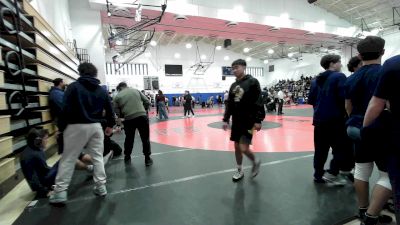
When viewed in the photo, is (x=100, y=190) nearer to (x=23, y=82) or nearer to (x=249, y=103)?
(x=23, y=82)

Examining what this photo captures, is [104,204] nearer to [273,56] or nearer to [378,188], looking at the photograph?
[378,188]

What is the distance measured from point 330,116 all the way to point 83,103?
112 inches

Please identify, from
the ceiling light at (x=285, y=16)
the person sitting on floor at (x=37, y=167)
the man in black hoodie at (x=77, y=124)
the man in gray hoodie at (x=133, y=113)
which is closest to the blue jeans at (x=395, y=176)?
the man in black hoodie at (x=77, y=124)

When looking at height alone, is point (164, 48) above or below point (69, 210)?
above

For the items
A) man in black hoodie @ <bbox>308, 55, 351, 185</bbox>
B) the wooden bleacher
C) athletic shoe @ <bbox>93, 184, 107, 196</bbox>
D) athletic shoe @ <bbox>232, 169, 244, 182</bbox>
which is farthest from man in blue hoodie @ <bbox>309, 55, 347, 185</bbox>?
the wooden bleacher

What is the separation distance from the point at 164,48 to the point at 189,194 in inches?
998

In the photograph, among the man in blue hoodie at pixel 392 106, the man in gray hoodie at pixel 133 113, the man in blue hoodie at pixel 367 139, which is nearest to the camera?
the man in blue hoodie at pixel 392 106

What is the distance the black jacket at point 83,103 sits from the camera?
2654mm

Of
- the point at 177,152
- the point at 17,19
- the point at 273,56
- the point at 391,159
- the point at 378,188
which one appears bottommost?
the point at 177,152

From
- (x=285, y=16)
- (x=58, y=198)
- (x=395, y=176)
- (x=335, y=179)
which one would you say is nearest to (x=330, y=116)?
(x=335, y=179)

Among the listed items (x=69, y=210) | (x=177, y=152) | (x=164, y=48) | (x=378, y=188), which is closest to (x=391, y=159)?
(x=378, y=188)

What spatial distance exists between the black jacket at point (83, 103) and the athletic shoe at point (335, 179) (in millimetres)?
2956

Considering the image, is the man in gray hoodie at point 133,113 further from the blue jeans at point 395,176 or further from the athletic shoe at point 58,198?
the blue jeans at point 395,176

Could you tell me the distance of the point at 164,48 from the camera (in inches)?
1048
